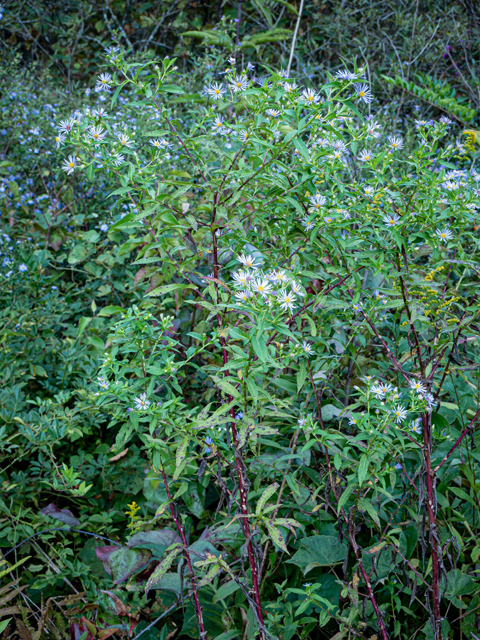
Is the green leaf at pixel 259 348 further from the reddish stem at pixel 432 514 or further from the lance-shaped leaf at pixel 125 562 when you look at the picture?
the lance-shaped leaf at pixel 125 562

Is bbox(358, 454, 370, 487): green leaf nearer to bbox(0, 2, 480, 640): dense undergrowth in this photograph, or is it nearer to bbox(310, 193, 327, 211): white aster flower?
bbox(0, 2, 480, 640): dense undergrowth

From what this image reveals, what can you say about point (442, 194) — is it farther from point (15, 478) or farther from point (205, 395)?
point (15, 478)

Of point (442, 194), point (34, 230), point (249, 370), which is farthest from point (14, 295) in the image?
point (442, 194)

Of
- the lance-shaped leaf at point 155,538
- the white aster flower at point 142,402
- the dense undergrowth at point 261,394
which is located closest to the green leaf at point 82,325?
the dense undergrowth at point 261,394

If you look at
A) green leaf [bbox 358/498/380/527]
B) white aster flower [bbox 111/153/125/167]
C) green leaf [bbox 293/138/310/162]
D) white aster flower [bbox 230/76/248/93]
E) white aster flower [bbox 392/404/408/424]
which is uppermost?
white aster flower [bbox 230/76/248/93]

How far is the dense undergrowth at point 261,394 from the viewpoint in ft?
4.40

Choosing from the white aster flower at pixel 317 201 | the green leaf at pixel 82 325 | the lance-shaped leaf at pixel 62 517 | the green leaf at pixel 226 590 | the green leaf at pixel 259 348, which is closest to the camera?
the green leaf at pixel 259 348

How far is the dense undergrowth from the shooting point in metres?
1.34

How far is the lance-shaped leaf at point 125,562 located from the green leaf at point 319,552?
46cm

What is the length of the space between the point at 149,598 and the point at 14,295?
4.43ft

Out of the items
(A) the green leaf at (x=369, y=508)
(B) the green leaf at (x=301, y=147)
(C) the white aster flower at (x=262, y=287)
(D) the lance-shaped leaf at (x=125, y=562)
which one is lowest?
(D) the lance-shaped leaf at (x=125, y=562)

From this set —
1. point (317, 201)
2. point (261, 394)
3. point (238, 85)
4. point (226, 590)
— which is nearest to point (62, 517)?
→ point (226, 590)

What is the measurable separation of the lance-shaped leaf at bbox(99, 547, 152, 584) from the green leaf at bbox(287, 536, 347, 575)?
46 centimetres

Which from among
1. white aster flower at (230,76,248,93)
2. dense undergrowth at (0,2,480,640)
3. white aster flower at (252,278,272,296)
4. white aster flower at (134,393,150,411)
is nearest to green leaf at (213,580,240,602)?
dense undergrowth at (0,2,480,640)
